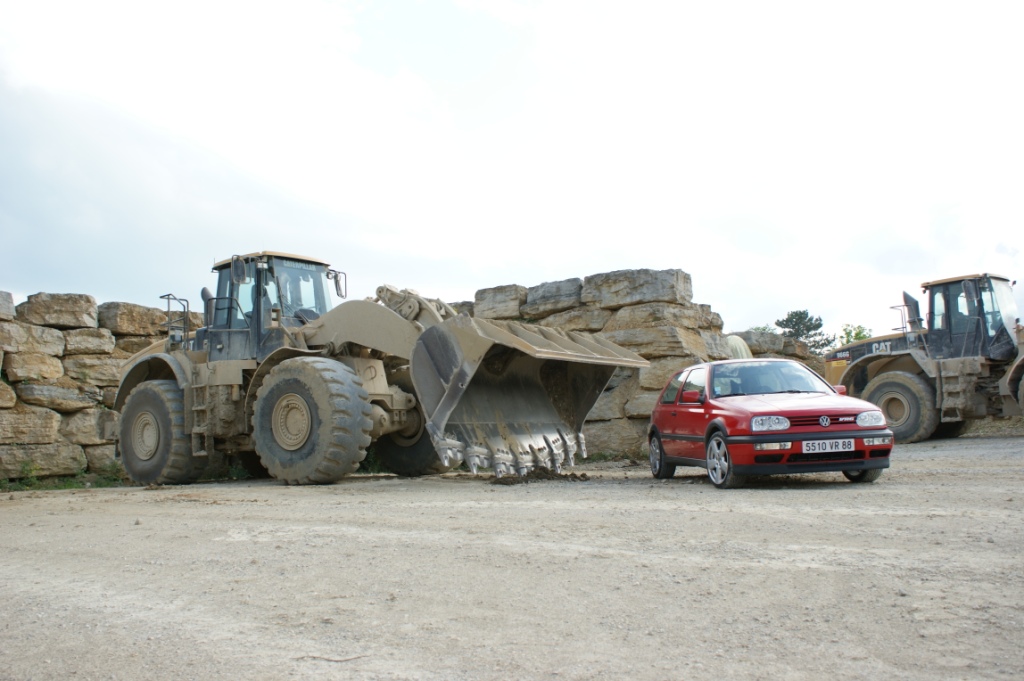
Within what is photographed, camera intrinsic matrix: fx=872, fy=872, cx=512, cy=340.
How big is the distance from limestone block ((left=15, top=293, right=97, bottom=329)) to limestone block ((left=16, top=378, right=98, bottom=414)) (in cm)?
107

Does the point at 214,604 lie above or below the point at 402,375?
below

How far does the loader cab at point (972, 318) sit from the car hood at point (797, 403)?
8585mm

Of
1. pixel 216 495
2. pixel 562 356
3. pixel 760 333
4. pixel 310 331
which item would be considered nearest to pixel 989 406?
pixel 760 333

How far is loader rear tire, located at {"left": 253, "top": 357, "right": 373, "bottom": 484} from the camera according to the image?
994cm

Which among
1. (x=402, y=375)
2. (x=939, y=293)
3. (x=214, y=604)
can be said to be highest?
(x=939, y=293)

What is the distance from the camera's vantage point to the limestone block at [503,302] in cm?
1706

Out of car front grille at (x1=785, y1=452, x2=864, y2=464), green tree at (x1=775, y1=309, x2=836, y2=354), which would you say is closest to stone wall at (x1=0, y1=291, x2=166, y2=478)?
car front grille at (x1=785, y1=452, x2=864, y2=464)

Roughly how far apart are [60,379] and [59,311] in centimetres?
123

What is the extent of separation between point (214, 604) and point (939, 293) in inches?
629

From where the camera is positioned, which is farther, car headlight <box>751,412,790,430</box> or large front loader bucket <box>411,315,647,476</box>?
large front loader bucket <box>411,315,647,476</box>

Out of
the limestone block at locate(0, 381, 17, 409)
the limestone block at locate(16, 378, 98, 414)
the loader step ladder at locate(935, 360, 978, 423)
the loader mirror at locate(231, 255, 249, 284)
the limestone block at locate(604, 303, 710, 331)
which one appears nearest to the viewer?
the loader mirror at locate(231, 255, 249, 284)

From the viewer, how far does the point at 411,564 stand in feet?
15.9

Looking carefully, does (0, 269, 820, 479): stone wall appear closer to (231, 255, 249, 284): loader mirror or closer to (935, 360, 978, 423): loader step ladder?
(231, 255, 249, 284): loader mirror

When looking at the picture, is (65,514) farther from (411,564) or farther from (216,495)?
(411,564)
